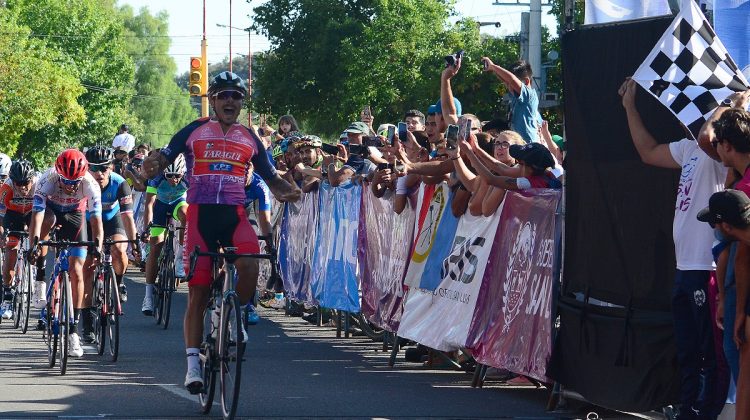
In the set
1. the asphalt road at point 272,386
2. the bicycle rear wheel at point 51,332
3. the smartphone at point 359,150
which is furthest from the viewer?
the smartphone at point 359,150

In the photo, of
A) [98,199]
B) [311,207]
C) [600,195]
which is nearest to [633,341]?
[600,195]

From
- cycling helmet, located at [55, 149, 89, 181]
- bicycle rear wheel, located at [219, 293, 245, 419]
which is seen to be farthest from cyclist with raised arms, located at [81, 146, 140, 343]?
bicycle rear wheel, located at [219, 293, 245, 419]

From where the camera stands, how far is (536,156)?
10.8m

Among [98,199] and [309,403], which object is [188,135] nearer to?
[309,403]

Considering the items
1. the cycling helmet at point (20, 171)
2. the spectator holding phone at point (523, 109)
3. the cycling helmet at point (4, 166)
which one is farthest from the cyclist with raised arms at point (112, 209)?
the spectator holding phone at point (523, 109)

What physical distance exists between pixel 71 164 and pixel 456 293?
3659 millimetres

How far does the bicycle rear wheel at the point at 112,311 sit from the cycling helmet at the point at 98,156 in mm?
1291

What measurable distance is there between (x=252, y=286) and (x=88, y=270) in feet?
13.2

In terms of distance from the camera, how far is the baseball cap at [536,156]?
35.3ft

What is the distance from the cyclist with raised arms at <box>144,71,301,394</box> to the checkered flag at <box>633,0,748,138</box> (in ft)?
10.1

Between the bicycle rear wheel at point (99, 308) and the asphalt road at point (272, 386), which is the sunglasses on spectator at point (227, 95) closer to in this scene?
the asphalt road at point (272, 386)

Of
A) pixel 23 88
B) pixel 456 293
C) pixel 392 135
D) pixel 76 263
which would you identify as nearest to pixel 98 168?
pixel 76 263

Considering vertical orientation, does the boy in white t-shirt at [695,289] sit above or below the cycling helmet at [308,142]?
below

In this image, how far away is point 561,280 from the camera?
9.95m
